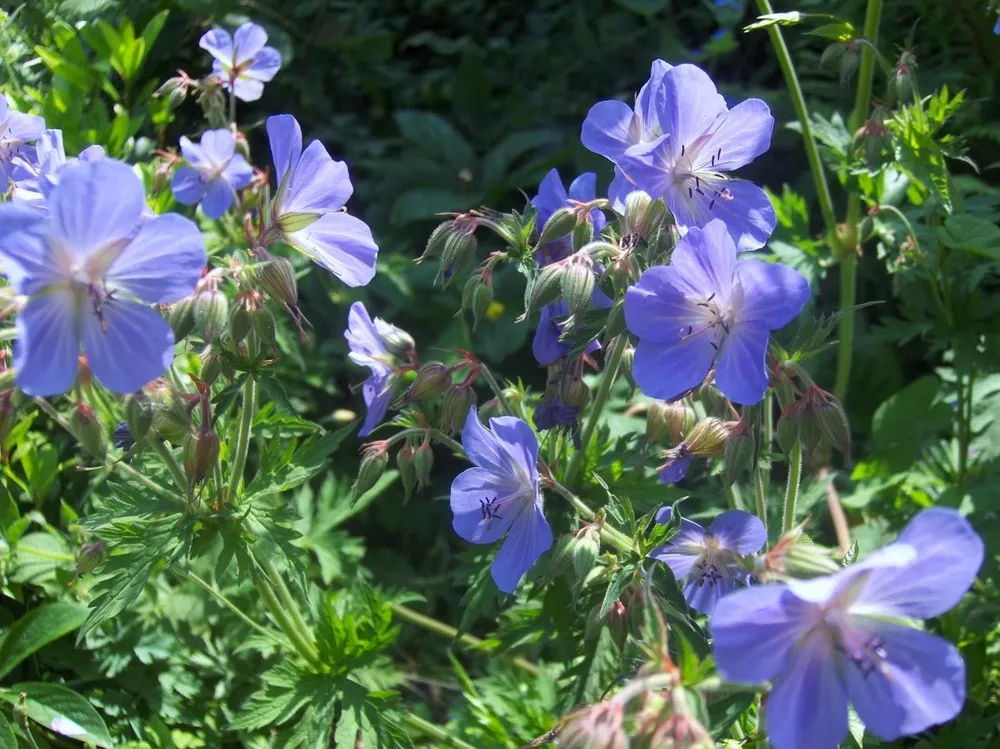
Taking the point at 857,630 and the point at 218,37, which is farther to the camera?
the point at 218,37

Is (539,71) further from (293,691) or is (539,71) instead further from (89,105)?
(293,691)

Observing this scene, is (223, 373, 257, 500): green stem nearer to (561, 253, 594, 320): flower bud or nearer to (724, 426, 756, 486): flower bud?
(561, 253, 594, 320): flower bud

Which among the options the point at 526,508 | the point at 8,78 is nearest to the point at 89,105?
the point at 8,78

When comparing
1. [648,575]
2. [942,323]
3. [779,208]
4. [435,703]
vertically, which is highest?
[648,575]

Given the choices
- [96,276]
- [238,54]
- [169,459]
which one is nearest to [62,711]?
[169,459]

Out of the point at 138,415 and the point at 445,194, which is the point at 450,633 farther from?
the point at 445,194

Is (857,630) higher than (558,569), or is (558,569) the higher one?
(857,630)
